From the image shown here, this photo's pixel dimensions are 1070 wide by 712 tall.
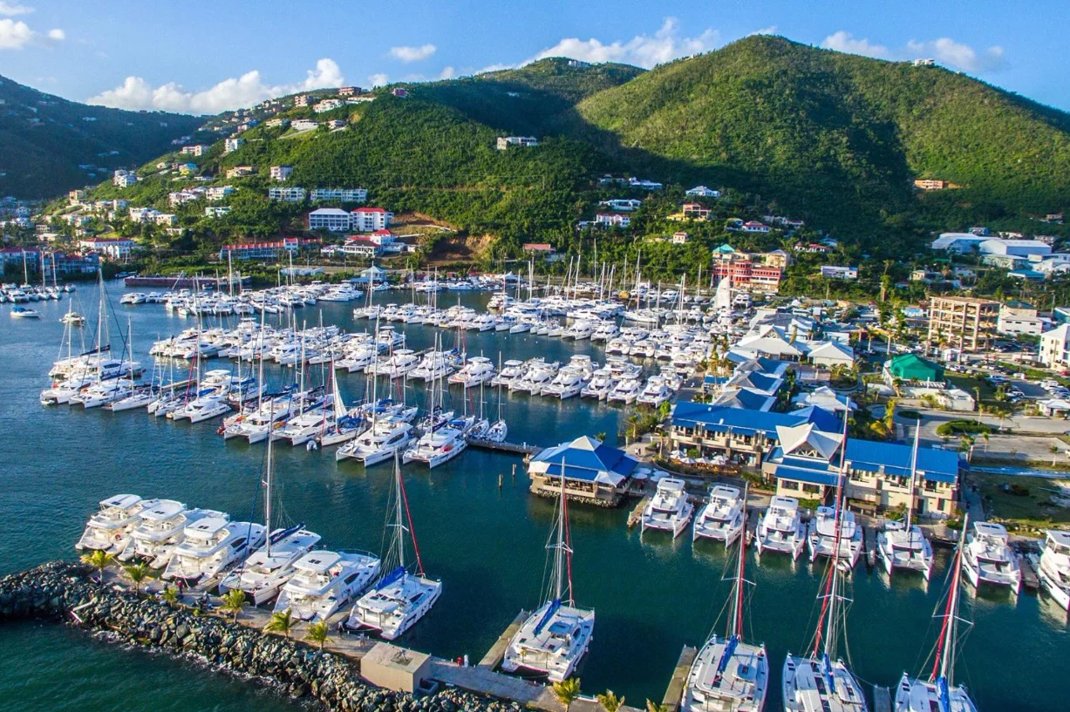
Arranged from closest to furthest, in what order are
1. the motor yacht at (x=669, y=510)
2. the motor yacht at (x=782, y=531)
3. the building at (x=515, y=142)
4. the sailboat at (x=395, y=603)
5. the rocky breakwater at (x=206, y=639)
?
the rocky breakwater at (x=206, y=639) < the sailboat at (x=395, y=603) < the motor yacht at (x=782, y=531) < the motor yacht at (x=669, y=510) < the building at (x=515, y=142)

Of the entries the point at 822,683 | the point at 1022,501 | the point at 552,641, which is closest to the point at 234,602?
the point at 552,641

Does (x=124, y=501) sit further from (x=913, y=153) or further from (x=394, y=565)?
(x=913, y=153)

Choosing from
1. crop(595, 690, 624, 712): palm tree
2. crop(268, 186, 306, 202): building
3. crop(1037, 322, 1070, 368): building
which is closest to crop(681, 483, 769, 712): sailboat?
crop(595, 690, 624, 712): palm tree

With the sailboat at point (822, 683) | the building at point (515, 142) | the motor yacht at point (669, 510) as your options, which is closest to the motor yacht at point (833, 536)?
the motor yacht at point (669, 510)

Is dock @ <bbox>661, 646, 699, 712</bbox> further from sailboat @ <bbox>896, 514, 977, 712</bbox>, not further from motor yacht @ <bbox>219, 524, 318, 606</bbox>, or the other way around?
motor yacht @ <bbox>219, 524, 318, 606</bbox>

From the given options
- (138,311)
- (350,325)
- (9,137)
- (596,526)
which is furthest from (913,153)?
(9,137)

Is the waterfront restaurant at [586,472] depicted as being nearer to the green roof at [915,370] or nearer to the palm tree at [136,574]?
the palm tree at [136,574]

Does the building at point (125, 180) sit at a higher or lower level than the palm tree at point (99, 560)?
higher
